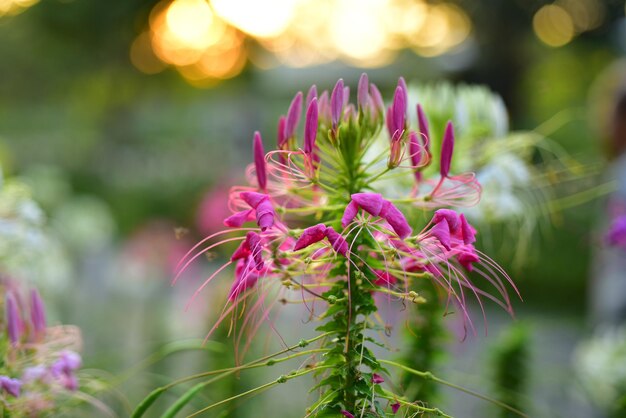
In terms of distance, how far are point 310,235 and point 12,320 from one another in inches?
16.2

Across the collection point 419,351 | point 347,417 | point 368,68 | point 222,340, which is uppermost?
point 368,68

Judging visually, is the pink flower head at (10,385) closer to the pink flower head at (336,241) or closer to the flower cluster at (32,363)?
the flower cluster at (32,363)

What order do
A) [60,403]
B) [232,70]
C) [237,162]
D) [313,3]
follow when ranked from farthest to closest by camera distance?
[232,70]
[237,162]
[313,3]
[60,403]

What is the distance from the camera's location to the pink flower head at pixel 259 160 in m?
0.82

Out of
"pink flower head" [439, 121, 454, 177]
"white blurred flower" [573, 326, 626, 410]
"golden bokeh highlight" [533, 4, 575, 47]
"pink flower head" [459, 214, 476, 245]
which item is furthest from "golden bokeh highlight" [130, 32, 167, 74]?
"pink flower head" [459, 214, 476, 245]

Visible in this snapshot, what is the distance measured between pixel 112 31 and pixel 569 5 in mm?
10359

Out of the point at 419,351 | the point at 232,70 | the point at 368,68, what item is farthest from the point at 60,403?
the point at 232,70

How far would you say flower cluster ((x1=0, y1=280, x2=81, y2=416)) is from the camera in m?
0.88

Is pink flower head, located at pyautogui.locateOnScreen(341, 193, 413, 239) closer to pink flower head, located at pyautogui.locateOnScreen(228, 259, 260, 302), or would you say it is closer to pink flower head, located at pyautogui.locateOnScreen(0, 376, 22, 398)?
pink flower head, located at pyautogui.locateOnScreen(228, 259, 260, 302)

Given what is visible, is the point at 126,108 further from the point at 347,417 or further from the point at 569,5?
the point at 347,417

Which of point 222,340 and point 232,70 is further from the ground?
point 232,70

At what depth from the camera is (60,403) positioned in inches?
39.0

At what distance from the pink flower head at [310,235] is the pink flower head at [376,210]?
23mm

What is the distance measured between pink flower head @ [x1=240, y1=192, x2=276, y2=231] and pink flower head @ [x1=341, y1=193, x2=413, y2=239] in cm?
8
